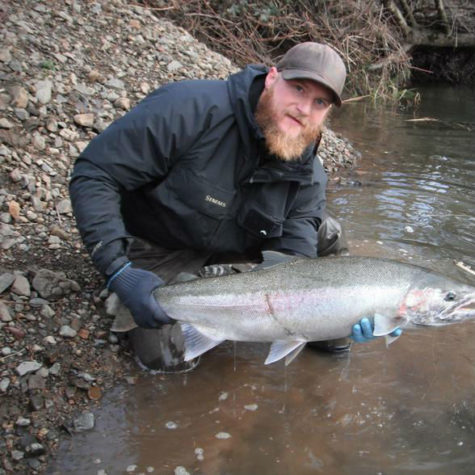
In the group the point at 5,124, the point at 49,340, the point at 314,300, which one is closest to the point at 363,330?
the point at 314,300

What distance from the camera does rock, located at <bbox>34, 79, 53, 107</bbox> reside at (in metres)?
6.15

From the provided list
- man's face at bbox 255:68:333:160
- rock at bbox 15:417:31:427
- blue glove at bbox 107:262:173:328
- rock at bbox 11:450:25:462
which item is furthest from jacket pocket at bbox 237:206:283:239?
rock at bbox 11:450:25:462

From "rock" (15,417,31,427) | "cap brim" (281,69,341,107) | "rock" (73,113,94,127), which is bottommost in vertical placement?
"rock" (15,417,31,427)

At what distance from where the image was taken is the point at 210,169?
379 centimetres

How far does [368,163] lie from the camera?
9867 mm

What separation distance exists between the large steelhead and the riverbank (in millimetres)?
912

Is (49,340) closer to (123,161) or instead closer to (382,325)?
(123,161)

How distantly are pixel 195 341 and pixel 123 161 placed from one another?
126 cm

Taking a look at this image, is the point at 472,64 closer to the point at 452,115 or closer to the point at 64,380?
the point at 452,115

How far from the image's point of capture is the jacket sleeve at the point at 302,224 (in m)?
4.10

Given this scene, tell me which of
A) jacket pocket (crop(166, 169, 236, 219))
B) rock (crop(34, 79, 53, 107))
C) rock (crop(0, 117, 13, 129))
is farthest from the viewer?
rock (crop(34, 79, 53, 107))

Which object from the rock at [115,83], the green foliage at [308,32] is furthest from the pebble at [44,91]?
the green foliage at [308,32]

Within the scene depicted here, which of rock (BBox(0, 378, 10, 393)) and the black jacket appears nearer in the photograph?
rock (BBox(0, 378, 10, 393))

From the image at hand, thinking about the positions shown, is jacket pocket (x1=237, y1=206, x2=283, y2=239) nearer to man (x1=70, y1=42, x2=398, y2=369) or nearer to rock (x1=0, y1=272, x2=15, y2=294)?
man (x1=70, y1=42, x2=398, y2=369)
